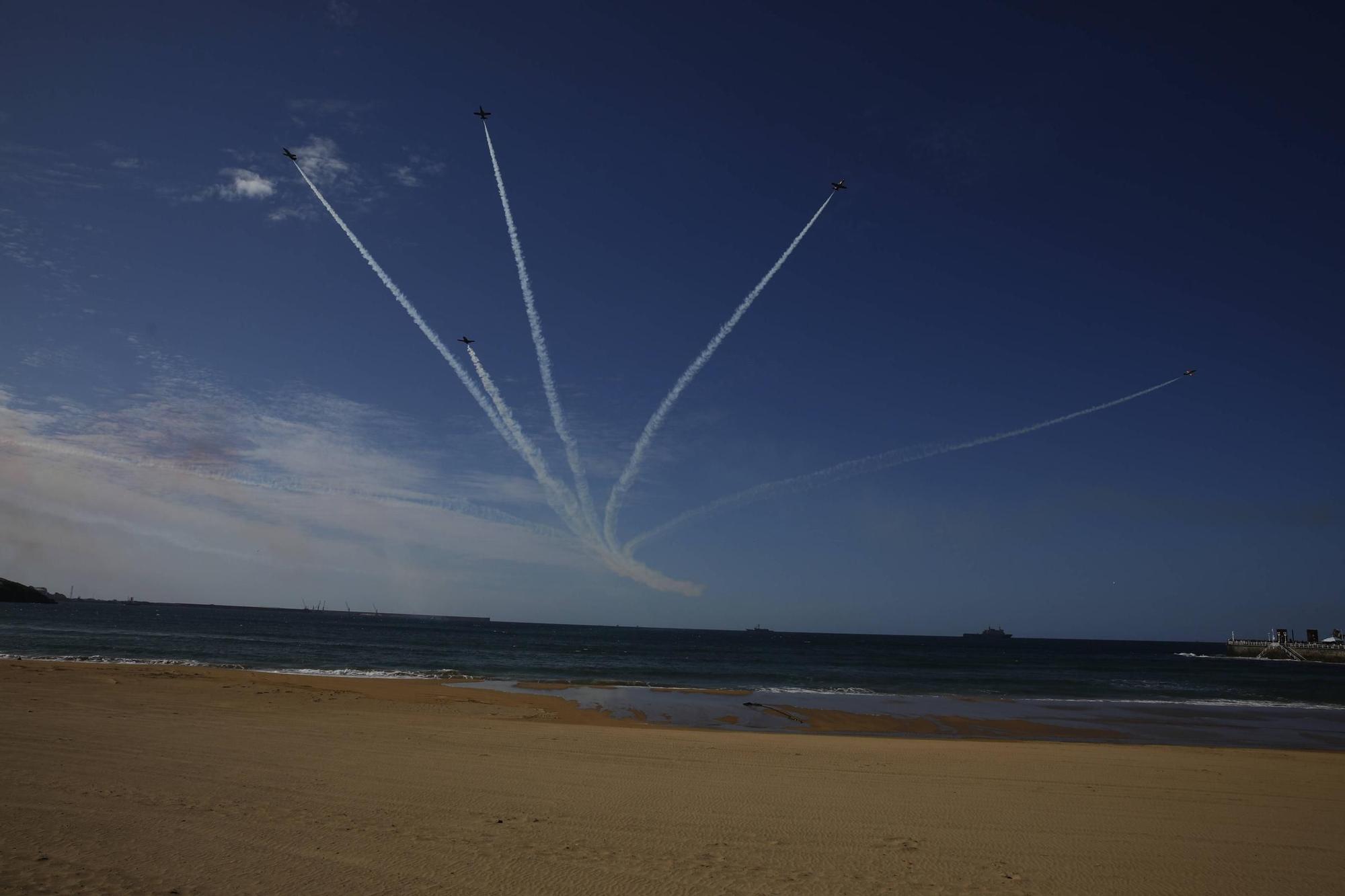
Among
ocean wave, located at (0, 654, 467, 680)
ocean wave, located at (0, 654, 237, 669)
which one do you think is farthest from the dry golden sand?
ocean wave, located at (0, 654, 237, 669)

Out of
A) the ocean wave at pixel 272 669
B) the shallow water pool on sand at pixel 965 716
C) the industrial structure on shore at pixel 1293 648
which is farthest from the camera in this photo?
the industrial structure on shore at pixel 1293 648

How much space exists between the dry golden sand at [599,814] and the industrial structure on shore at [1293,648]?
11476cm

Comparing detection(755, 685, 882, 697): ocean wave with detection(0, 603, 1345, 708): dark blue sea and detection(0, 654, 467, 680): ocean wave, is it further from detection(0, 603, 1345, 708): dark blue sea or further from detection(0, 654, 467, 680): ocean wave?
detection(0, 654, 467, 680): ocean wave

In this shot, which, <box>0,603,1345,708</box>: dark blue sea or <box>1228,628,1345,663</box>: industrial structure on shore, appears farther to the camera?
<box>1228,628,1345,663</box>: industrial structure on shore

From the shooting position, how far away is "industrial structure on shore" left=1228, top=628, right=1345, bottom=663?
97.8 m

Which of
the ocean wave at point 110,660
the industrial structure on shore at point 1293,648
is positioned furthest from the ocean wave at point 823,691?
the industrial structure on shore at point 1293,648

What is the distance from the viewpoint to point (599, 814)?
8508 mm

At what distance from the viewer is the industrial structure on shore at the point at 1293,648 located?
97.8m

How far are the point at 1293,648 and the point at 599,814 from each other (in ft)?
442

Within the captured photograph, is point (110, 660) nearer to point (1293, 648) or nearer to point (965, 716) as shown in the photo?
point (965, 716)

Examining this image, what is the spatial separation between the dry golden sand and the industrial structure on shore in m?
115

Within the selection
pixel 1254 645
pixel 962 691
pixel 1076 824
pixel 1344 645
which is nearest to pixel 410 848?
pixel 1076 824

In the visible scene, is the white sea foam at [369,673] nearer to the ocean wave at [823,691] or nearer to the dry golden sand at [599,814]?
the ocean wave at [823,691]

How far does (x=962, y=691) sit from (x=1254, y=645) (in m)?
110
